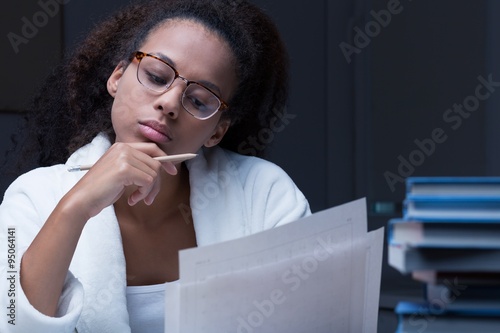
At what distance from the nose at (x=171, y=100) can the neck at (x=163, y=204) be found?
0.22 m

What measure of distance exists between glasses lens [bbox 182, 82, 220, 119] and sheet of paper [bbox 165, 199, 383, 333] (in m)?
0.46

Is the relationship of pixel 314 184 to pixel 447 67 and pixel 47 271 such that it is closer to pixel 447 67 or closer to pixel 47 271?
pixel 447 67

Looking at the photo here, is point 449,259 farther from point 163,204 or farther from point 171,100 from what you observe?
point 163,204

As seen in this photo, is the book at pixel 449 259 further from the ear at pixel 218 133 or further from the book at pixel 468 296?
the ear at pixel 218 133

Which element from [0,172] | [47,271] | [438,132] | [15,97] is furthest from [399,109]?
[47,271]

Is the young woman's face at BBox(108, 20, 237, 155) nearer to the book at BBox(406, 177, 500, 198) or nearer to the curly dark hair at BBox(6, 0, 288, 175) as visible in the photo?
the curly dark hair at BBox(6, 0, 288, 175)

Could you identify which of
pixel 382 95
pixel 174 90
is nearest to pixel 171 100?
pixel 174 90

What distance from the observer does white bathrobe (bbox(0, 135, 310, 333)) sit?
0.96 m

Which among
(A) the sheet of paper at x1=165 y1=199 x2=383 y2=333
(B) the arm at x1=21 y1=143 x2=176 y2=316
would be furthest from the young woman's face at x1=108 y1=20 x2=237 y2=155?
(A) the sheet of paper at x1=165 y1=199 x2=383 y2=333

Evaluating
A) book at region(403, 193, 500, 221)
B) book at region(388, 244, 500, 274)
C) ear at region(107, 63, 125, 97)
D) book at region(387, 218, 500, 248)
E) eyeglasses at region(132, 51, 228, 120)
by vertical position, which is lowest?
book at region(388, 244, 500, 274)

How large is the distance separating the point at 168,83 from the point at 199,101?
0.22 feet

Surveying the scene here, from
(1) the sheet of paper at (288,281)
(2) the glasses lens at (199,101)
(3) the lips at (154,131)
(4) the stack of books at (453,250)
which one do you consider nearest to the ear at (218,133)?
(2) the glasses lens at (199,101)

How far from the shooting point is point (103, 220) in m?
1.24

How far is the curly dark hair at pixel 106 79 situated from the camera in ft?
4.65
